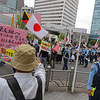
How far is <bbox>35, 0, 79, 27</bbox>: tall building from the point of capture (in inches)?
3765

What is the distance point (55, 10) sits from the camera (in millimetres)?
98562

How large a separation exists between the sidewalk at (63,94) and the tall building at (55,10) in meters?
92.6

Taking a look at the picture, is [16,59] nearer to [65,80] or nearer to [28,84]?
[28,84]

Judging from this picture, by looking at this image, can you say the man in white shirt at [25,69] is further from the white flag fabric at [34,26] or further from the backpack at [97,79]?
the white flag fabric at [34,26]

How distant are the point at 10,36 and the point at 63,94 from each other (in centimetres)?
271

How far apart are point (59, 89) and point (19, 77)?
347cm

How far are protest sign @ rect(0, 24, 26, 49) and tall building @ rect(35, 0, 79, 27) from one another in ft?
306

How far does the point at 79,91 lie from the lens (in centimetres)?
440

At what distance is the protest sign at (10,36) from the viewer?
2.90 meters

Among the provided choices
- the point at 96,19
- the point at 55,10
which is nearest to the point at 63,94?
the point at 96,19

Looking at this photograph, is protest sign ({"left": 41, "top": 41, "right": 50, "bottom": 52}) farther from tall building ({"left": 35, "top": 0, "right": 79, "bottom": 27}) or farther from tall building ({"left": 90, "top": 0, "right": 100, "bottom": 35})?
tall building ({"left": 90, "top": 0, "right": 100, "bottom": 35})

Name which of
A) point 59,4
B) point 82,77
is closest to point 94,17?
point 59,4

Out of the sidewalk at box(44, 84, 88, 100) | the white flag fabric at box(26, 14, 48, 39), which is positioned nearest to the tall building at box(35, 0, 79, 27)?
the sidewalk at box(44, 84, 88, 100)

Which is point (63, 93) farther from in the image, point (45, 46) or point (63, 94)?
point (45, 46)
